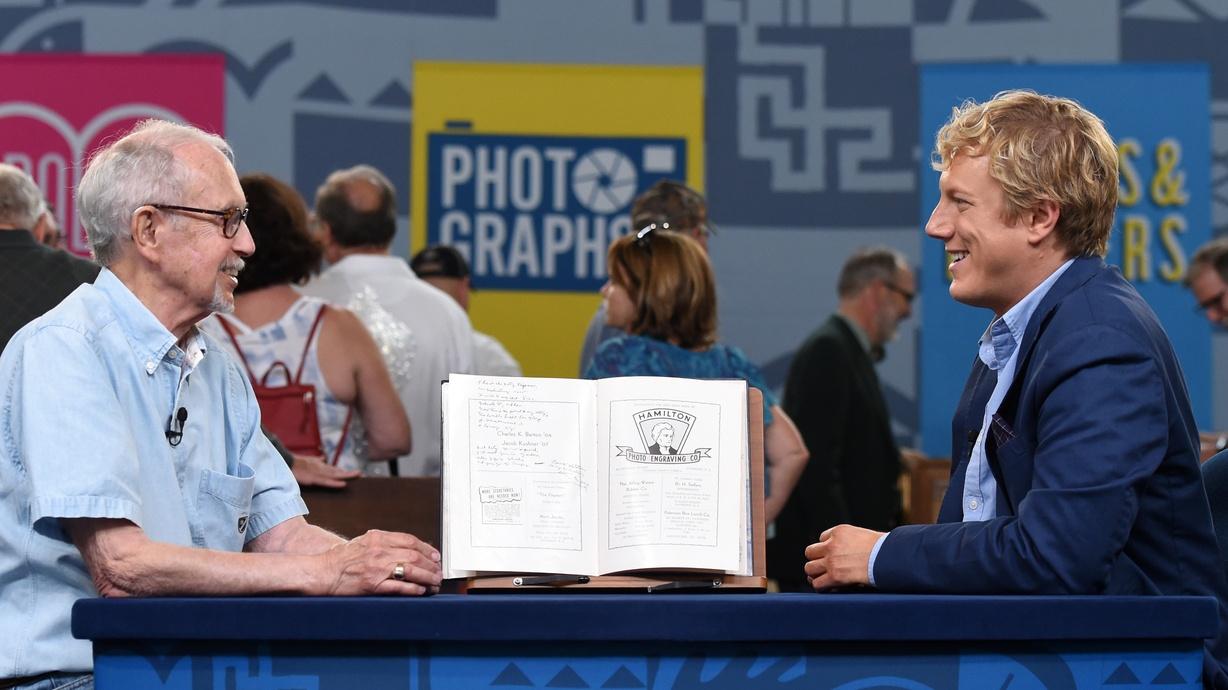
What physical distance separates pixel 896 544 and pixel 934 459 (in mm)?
4355

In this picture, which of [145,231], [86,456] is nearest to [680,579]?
[86,456]

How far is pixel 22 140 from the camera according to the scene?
634 centimetres

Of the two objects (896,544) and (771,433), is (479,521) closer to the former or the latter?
(896,544)

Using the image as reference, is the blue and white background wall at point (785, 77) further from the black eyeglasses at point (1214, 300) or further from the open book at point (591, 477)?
the open book at point (591, 477)

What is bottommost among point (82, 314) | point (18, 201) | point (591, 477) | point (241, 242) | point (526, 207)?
point (591, 477)

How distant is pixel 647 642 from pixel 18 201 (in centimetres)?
221

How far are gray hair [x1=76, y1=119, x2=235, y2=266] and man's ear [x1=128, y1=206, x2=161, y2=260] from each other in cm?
Result: 1

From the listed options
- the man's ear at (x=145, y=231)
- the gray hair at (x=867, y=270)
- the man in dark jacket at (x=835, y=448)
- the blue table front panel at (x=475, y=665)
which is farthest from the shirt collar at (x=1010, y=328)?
the gray hair at (x=867, y=270)

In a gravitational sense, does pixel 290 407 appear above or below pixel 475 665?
above

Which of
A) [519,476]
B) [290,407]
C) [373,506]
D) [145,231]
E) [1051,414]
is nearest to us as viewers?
[1051,414]

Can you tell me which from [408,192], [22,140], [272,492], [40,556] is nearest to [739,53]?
[408,192]

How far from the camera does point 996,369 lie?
7.15 feet

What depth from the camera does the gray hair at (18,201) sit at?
3383 millimetres

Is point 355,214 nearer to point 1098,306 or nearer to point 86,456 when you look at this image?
point 86,456
